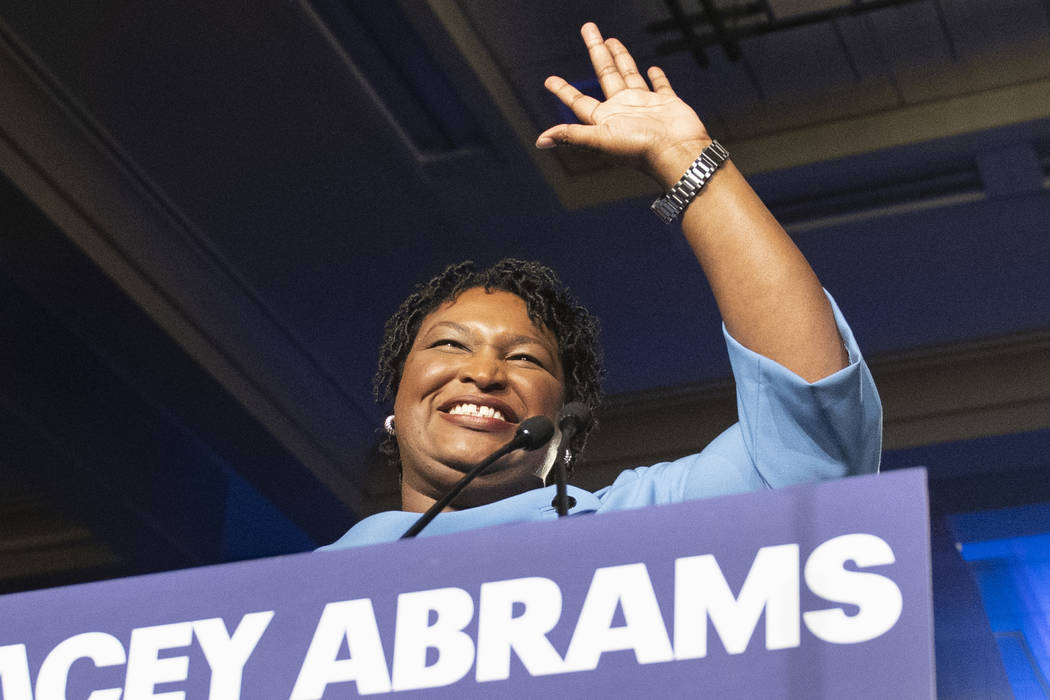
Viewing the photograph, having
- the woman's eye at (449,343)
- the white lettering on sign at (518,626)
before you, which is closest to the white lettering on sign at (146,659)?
the white lettering on sign at (518,626)

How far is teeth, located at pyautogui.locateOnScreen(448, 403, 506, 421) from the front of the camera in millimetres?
→ 1385

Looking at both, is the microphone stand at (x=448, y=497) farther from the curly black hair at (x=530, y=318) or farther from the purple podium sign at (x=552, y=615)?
the curly black hair at (x=530, y=318)

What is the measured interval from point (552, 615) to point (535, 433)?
1.14 feet

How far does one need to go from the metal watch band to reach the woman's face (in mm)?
313

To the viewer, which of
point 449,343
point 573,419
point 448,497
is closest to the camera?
point 448,497

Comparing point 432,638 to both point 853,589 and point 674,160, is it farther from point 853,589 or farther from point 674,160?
point 674,160

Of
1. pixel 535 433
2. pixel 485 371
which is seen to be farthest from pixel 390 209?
pixel 535 433

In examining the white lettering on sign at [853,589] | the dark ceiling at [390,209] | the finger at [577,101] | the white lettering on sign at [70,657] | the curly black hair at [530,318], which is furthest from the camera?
the dark ceiling at [390,209]

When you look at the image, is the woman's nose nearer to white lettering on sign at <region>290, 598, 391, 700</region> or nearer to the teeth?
the teeth

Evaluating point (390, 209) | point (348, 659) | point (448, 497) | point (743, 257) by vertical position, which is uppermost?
point (390, 209)

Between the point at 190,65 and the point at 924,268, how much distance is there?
2.26 m

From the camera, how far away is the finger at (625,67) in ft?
4.25

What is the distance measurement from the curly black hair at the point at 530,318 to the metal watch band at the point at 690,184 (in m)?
0.40

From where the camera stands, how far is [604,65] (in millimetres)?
1337
